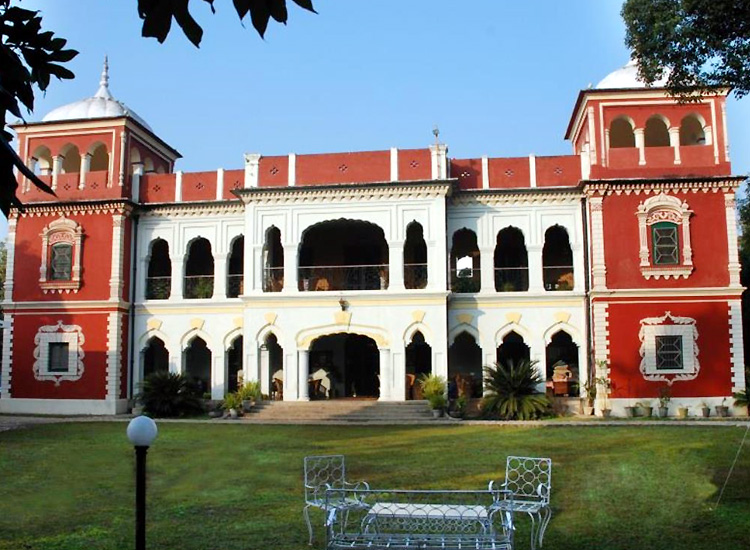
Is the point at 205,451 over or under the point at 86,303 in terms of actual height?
under

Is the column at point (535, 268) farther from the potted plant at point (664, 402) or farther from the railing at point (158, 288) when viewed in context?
the railing at point (158, 288)

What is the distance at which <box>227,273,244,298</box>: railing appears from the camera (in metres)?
23.3

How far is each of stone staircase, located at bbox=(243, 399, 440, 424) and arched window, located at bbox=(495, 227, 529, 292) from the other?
4.90m

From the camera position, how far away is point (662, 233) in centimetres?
2044

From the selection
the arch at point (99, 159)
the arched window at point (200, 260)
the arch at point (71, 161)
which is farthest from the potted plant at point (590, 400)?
the arch at point (71, 161)

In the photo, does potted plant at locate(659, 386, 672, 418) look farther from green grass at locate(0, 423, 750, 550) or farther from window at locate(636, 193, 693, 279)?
green grass at locate(0, 423, 750, 550)

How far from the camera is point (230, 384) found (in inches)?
968

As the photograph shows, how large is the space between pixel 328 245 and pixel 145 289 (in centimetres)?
574

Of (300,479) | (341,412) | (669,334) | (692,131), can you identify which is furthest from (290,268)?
(692,131)

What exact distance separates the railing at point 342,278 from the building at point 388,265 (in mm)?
67

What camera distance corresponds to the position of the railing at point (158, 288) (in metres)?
23.6

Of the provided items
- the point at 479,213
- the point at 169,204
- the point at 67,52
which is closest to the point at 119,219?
the point at 169,204

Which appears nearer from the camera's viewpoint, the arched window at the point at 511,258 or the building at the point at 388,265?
the building at the point at 388,265

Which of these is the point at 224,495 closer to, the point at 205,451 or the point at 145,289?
the point at 205,451
